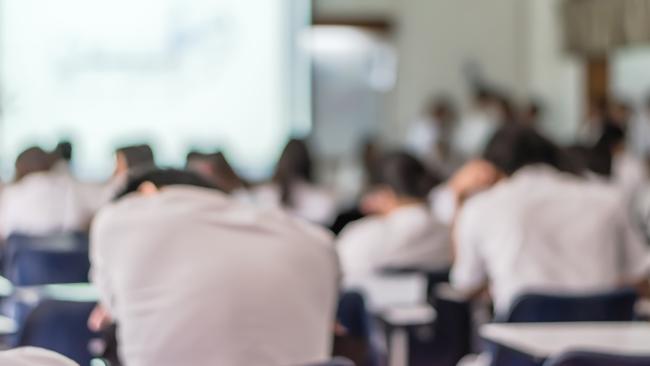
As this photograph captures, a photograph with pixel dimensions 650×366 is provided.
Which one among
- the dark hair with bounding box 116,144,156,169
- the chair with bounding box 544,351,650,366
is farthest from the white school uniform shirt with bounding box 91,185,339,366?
the dark hair with bounding box 116,144,156,169

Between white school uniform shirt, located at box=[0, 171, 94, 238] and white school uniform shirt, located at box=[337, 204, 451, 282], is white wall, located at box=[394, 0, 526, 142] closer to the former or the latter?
white school uniform shirt, located at box=[0, 171, 94, 238]

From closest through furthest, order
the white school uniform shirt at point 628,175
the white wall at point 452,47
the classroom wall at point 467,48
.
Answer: the white school uniform shirt at point 628,175 → the classroom wall at point 467,48 → the white wall at point 452,47

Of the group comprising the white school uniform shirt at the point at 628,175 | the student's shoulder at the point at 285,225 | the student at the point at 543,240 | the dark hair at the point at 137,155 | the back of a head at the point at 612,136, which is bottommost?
the white school uniform shirt at the point at 628,175

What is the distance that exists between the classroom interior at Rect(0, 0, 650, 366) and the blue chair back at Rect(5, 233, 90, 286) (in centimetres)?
1

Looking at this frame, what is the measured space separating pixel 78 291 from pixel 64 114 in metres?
7.20

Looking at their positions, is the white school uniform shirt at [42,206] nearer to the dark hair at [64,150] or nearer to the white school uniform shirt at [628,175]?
the dark hair at [64,150]

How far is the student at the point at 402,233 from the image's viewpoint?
18.2 feet

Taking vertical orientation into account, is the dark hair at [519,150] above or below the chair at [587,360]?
below

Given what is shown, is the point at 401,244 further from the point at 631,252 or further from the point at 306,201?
the point at 306,201

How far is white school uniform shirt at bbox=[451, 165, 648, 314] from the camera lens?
4.37m

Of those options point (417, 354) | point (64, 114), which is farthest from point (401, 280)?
point (64, 114)

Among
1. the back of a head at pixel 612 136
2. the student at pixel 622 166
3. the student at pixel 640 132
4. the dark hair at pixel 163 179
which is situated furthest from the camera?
the student at pixel 640 132

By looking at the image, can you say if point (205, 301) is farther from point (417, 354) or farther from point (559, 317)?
point (417, 354)

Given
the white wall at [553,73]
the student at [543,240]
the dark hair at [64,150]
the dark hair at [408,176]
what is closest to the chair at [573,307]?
the student at [543,240]
